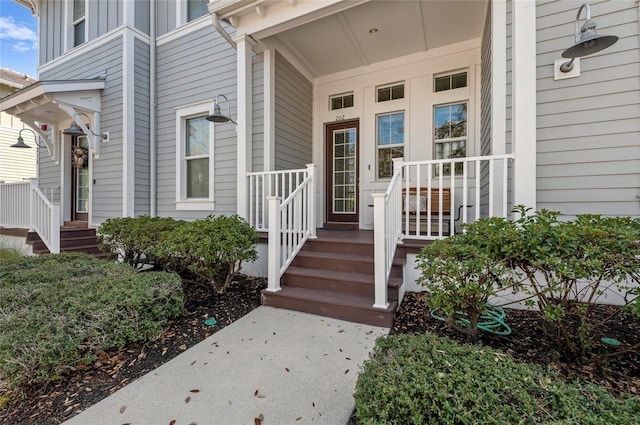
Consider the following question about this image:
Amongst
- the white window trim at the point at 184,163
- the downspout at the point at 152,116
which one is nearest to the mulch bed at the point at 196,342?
the white window trim at the point at 184,163

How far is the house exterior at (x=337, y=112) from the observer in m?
2.89

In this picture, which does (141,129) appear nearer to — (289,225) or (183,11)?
(183,11)

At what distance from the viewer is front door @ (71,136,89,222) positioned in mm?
6621

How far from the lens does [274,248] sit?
131 inches

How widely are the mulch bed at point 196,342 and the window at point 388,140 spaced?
2.70 meters

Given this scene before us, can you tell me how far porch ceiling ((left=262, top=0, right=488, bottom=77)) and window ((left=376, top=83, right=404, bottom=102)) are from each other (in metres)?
0.48

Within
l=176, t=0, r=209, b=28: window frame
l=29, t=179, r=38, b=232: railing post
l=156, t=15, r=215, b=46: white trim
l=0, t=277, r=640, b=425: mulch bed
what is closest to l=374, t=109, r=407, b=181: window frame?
l=0, t=277, r=640, b=425: mulch bed

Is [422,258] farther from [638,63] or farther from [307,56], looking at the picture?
[307,56]

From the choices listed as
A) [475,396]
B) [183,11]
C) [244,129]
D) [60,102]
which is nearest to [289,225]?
[244,129]

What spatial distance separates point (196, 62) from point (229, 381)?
5460mm

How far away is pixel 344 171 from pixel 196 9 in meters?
4.14

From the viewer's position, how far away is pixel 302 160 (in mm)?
5453

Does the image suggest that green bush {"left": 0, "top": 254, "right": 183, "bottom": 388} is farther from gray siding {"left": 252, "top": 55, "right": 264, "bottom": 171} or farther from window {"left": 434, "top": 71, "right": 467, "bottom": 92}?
window {"left": 434, "top": 71, "right": 467, "bottom": 92}

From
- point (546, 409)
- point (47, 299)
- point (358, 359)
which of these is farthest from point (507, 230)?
point (47, 299)
